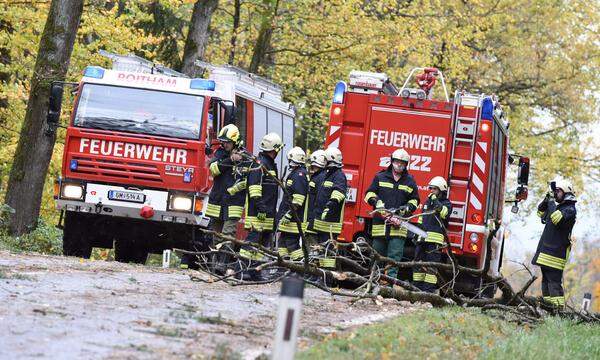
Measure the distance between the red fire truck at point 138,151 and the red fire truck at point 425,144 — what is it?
1.80 m

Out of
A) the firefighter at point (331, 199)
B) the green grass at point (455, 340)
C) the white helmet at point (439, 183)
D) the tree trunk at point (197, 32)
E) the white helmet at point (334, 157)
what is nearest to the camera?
the green grass at point (455, 340)

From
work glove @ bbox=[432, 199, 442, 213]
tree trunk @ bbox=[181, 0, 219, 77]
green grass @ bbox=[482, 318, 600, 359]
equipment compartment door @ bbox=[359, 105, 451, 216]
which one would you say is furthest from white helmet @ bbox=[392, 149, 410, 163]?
tree trunk @ bbox=[181, 0, 219, 77]

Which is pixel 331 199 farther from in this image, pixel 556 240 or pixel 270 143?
pixel 556 240

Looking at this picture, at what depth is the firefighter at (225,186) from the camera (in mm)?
14828

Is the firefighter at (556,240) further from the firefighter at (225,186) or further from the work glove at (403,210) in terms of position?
the firefighter at (225,186)

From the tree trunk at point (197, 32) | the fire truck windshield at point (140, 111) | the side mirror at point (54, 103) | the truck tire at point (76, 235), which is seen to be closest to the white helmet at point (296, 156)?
the fire truck windshield at point (140, 111)

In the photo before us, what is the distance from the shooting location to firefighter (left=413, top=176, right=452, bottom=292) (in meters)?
15.3

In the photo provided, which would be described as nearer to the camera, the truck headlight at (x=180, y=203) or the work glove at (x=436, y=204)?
the work glove at (x=436, y=204)

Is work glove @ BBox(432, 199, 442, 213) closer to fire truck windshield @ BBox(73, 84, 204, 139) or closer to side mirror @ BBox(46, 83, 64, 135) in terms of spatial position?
fire truck windshield @ BBox(73, 84, 204, 139)

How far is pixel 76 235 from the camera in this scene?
17.4 metres

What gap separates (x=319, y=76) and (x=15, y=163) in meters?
12.4

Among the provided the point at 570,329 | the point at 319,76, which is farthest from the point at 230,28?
the point at 570,329

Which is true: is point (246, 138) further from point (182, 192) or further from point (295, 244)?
point (295, 244)

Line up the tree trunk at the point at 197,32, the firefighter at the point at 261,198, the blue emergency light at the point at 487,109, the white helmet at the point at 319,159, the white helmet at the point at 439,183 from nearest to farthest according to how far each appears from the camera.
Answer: the firefighter at the point at 261,198, the white helmet at the point at 319,159, the white helmet at the point at 439,183, the blue emergency light at the point at 487,109, the tree trunk at the point at 197,32
